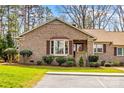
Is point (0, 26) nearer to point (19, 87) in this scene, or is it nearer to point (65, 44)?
point (65, 44)

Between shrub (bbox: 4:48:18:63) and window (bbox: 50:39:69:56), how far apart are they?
3667 millimetres

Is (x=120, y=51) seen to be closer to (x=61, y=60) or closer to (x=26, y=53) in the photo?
(x=61, y=60)

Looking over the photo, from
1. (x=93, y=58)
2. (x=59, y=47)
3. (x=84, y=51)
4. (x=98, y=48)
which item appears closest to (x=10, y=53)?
(x=59, y=47)

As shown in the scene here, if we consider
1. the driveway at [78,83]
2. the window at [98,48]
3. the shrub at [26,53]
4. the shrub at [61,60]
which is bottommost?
the driveway at [78,83]

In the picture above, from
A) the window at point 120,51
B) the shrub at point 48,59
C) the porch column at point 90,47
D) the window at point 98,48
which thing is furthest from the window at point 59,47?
the window at point 120,51

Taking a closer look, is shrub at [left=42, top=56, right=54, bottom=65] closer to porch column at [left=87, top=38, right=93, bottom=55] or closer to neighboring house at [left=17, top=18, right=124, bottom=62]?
neighboring house at [left=17, top=18, right=124, bottom=62]

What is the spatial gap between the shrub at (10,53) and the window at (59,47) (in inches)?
144

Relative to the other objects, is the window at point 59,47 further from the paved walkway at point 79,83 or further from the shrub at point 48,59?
the paved walkway at point 79,83

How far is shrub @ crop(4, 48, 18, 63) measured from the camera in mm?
33781

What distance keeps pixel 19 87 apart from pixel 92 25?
33.3 m

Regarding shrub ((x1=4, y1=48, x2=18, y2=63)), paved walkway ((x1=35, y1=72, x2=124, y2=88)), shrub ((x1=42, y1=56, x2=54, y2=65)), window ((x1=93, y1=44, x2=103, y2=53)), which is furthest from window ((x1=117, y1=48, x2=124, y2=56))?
paved walkway ((x1=35, y1=72, x2=124, y2=88))

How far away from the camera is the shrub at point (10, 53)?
111ft

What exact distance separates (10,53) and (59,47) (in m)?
4.61
